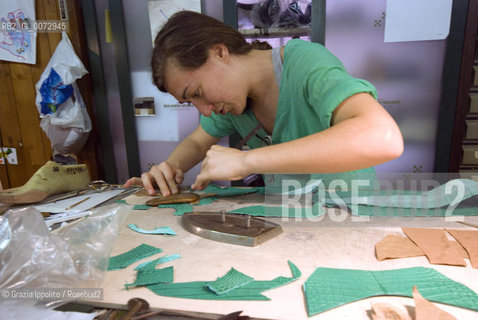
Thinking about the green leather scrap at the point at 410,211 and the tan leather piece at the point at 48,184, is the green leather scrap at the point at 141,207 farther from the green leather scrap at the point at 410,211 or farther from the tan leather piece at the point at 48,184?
the green leather scrap at the point at 410,211

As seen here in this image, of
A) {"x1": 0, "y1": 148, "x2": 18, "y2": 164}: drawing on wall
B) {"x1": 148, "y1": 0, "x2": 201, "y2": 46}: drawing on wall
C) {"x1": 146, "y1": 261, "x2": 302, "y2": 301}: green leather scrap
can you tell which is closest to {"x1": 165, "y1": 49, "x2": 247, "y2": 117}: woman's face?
{"x1": 146, "y1": 261, "x2": 302, "y2": 301}: green leather scrap

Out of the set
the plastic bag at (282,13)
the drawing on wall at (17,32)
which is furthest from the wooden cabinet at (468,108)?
the drawing on wall at (17,32)

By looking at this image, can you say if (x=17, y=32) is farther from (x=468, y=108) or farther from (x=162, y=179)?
(x=468, y=108)

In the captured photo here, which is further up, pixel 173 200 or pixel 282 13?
pixel 282 13

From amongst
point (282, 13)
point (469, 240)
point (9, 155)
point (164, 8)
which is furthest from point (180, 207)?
point (9, 155)

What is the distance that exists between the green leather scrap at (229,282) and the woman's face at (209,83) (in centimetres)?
54

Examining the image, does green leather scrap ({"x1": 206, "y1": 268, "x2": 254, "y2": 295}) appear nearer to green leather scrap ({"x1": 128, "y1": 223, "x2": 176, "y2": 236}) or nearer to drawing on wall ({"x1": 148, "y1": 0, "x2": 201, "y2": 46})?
green leather scrap ({"x1": 128, "y1": 223, "x2": 176, "y2": 236})

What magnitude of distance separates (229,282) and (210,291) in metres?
0.04

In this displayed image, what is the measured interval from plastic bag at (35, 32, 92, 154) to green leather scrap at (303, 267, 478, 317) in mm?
1966

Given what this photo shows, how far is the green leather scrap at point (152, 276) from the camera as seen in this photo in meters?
0.53

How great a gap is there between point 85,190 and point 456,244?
4.06ft

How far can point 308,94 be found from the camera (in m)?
0.84

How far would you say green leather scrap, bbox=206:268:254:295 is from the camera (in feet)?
1.61

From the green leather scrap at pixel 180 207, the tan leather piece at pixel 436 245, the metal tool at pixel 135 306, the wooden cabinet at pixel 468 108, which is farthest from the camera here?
the wooden cabinet at pixel 468 108
